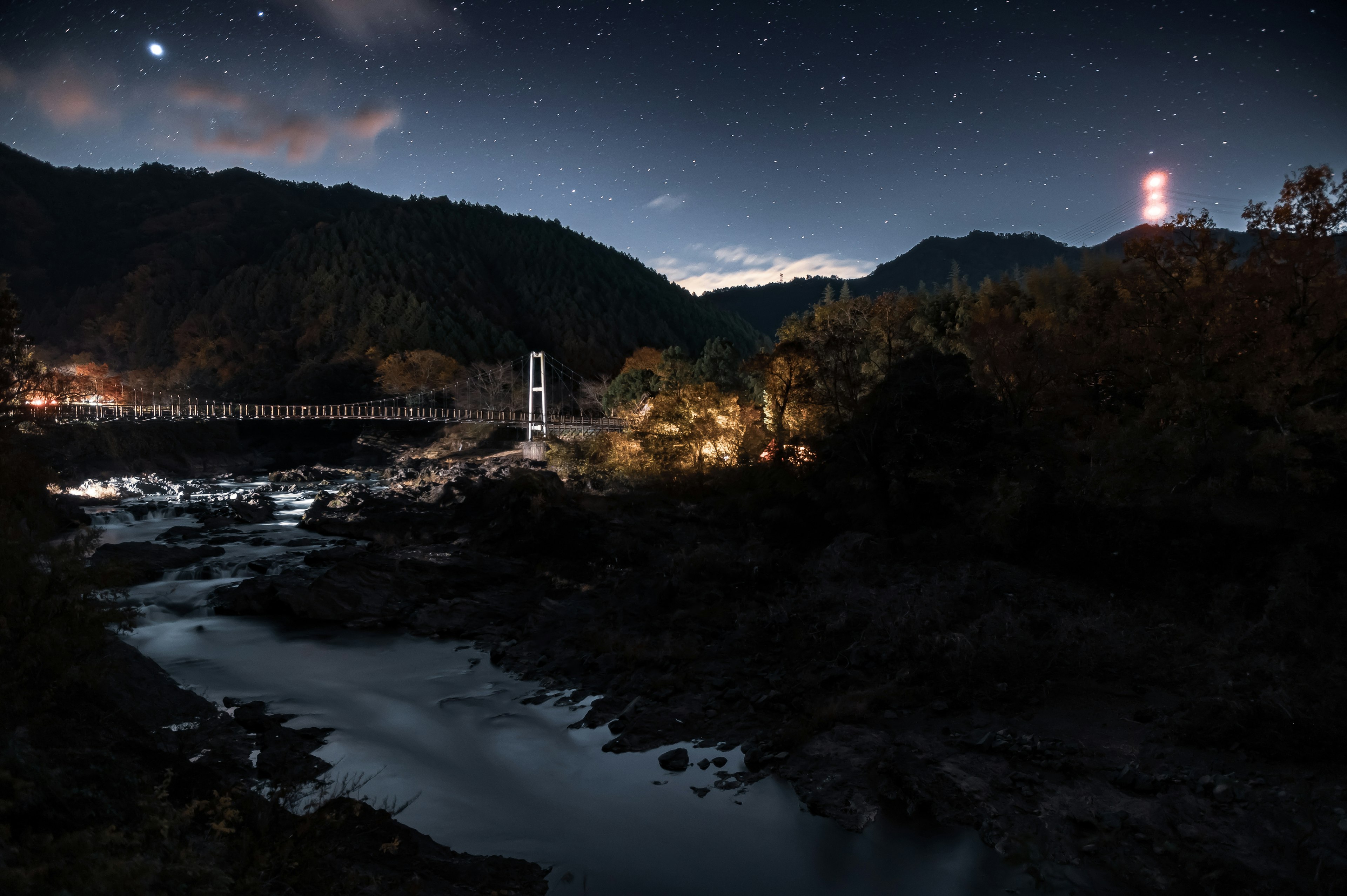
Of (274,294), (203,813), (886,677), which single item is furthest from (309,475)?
(274,294)

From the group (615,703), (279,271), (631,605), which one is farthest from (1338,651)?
(279,271)

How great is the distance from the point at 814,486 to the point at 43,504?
24.3 m

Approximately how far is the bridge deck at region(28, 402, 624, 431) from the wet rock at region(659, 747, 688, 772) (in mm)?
44625

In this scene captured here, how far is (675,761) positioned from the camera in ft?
33.6

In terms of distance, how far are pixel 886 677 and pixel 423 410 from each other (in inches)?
3282

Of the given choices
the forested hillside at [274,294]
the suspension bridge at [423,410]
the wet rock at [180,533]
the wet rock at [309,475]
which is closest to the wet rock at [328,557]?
the wet rock at [180,533]

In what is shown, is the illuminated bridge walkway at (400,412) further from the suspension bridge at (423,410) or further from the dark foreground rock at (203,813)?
the dark foreground rock at (203,813)

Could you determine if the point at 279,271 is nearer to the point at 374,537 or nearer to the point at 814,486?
the point at 374,537

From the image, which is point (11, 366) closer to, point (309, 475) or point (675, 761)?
point (675, 761)

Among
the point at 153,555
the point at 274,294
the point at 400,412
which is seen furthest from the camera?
the point at 274,294

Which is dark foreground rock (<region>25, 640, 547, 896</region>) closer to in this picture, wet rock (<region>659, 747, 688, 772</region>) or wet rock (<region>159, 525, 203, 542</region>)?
wet rock (<region>659, 747, 688, 772</region>)

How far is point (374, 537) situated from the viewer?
27266 millimetres

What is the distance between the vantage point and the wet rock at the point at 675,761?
10172 mm

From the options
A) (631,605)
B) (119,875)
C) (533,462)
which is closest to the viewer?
(119,875)
